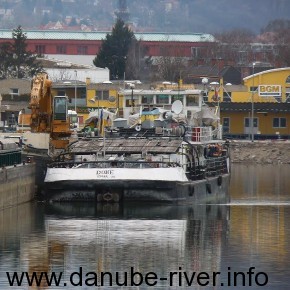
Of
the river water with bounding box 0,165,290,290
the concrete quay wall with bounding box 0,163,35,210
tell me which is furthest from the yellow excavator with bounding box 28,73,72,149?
the river water with bounding box 0,165,290,290

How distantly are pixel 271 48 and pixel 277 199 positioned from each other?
360 feet

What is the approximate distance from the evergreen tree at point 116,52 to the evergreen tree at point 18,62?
10565 millimetres

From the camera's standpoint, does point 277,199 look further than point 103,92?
No

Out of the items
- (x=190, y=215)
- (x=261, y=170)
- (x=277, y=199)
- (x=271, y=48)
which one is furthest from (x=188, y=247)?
(x=271, y=48)

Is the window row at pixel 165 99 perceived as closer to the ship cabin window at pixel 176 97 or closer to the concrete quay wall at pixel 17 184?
the ship cabin window at pixel 176 97

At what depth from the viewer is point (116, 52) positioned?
140 m

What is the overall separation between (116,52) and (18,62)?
2041 centimetres

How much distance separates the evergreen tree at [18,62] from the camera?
4719 inches

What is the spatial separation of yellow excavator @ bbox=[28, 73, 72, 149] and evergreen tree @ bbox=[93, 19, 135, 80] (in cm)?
6287

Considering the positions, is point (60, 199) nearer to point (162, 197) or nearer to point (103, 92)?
point (162, 197)

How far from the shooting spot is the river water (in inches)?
1628

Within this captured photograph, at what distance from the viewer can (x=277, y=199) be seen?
65.4 m

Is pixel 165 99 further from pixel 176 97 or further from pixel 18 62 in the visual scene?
pixel 18 62

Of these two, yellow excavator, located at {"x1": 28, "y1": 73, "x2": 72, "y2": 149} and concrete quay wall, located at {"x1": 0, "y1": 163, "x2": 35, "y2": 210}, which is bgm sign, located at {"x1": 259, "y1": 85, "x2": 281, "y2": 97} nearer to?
yellow excavator, located at {"x1": 28, "y1": 73, "x2": 72, "y2": 149}
